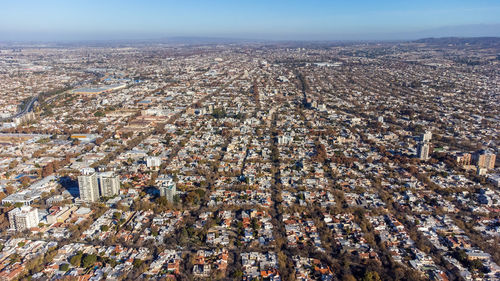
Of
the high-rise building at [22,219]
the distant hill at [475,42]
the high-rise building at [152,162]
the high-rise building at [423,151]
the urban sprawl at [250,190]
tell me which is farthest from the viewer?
the distant hill at [475,42]

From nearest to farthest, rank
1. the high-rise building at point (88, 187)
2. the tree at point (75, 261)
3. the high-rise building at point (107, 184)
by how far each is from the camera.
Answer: the tree at point (75, 261) → the high-rise building at point (88, 187) → the high-rise building at point (107, 184)

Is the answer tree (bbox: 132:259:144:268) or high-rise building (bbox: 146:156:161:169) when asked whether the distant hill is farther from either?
tree (bbox: 132:259:144:268)

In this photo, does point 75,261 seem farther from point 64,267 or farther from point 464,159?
point 464,159

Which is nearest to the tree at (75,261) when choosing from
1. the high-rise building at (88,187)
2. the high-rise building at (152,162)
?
the high-rise building at (88,187)

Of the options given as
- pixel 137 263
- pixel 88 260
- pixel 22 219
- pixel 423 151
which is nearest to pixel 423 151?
pixel 423 151

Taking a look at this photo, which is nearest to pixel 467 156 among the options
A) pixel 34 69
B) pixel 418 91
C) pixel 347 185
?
pixel 347 185

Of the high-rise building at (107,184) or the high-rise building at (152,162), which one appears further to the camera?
the high-rise building at (152,162)

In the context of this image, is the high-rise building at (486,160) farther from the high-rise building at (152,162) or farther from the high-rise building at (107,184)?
the high-rise building at (107,184)
